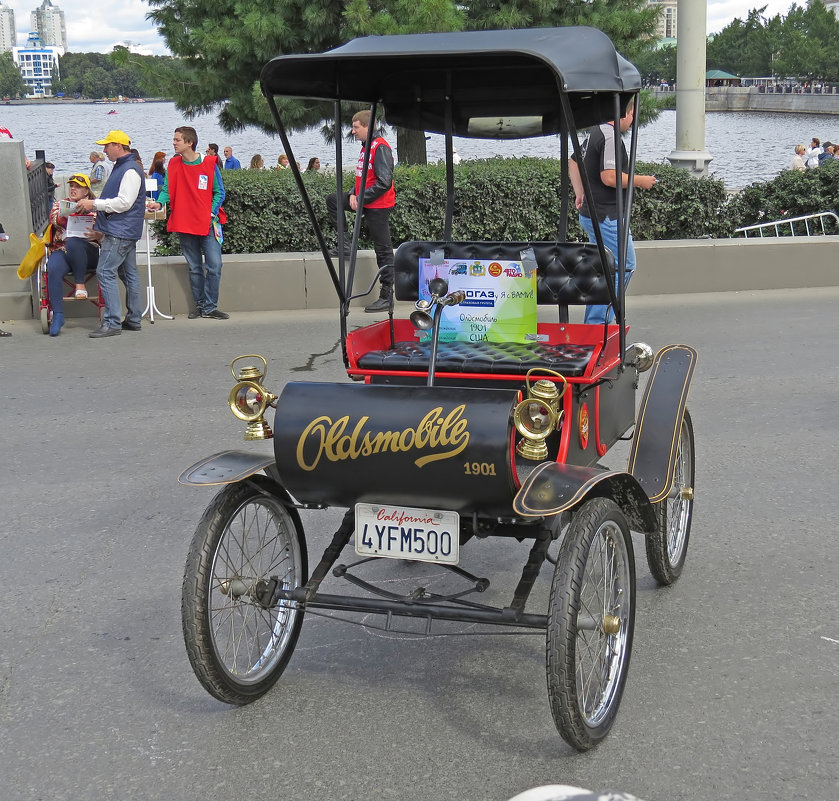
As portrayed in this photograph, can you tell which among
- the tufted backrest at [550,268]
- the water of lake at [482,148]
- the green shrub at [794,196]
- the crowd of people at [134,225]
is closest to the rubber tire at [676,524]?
the tufted backrest at [550,268]

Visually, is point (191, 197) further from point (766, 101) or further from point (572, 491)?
point (766, 101)

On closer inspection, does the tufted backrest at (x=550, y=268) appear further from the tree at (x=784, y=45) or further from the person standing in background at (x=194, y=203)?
the tree at (x=784, y=45)

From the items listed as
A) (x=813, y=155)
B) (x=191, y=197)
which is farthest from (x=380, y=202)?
(x=813, y=155)

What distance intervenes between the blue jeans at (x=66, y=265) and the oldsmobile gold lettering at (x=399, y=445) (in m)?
7.33

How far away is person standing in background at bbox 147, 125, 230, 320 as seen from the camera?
10688mm

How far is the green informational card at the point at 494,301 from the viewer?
4961 mm

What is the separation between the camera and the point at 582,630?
354 cm

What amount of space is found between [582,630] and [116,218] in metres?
7.72

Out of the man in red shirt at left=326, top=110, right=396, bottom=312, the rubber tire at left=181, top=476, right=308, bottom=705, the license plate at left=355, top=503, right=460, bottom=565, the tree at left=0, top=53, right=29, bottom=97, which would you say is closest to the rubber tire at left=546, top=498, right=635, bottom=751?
the license plate at left=355, top=503, right=460, bottom=565

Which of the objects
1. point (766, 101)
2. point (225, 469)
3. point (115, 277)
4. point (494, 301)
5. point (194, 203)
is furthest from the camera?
point (766, 101)

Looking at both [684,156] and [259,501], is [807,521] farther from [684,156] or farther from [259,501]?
[684,156]

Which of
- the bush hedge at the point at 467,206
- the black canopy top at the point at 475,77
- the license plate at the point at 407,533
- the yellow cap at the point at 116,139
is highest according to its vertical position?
the yellow cap at the point at 116,139

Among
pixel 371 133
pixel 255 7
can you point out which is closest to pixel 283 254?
pixel 255 7

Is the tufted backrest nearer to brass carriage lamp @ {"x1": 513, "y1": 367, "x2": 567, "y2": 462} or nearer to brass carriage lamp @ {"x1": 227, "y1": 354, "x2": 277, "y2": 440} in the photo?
brass carriage lamp @ {"x1": 227, "y1": 354, "x2": 277, "y2": 440}
